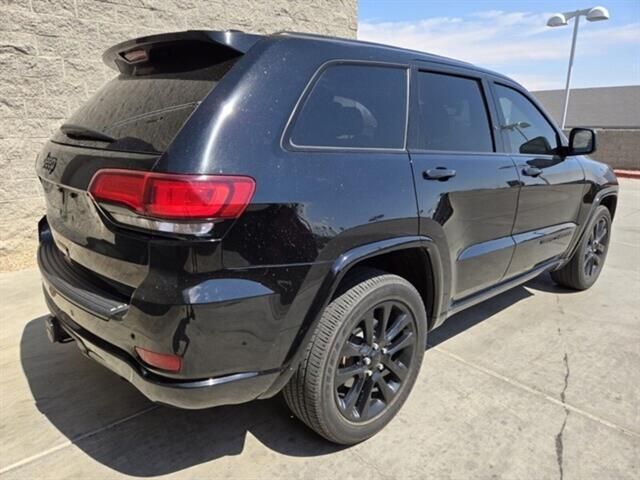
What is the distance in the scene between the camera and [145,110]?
7.03 ft

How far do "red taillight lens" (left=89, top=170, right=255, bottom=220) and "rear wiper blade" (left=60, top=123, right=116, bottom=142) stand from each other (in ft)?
1.35

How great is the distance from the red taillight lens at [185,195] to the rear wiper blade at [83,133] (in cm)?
41

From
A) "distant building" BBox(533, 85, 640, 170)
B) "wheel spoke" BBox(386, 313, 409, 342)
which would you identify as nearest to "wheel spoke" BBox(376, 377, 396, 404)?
"wheel spoke" BBox(386, 313, 409, 342)

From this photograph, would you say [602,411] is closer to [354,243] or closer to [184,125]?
[354,243]

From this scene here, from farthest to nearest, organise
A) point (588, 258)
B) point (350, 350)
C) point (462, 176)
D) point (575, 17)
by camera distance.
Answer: point (575, 17), point (588, 258), point (462, 176), point (350, 350)

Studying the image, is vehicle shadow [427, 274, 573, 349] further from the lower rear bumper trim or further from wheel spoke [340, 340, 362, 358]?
the lower rear bumper trim

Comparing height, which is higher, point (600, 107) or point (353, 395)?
point (600, 107)

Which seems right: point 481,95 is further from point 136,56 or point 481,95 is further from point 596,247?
point 596,247

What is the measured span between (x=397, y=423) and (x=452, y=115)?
1797mm

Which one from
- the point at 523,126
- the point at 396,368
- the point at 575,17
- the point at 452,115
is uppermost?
the point at 575,17

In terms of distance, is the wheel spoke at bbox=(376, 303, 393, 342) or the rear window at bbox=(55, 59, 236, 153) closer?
the rear window at bbox=(55, 59, 236, 153)

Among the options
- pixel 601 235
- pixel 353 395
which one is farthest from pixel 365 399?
pixel 601 235

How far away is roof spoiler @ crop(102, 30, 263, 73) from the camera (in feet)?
6.63

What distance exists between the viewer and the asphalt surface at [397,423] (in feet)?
7.53
